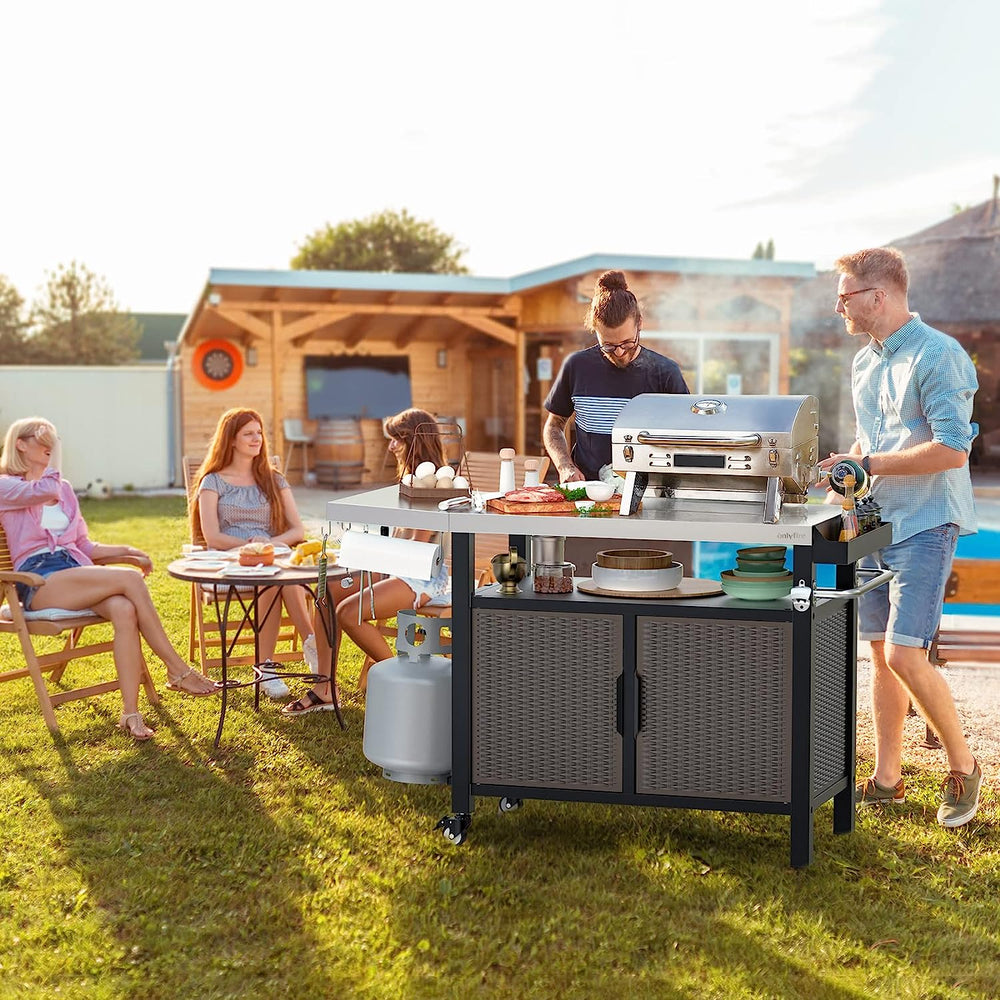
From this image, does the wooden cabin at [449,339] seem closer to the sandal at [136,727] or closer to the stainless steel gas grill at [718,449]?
the sandal at [136,727]

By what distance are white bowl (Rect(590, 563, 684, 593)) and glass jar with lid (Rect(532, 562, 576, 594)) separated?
0.12m

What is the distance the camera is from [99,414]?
53.7ft

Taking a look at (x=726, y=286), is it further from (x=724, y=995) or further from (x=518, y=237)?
(x=518, y=237)

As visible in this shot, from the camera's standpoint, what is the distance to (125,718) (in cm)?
468

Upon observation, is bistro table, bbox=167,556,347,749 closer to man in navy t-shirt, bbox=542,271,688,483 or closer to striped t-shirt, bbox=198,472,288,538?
striped t-shirt, bbox=198,472,288,538

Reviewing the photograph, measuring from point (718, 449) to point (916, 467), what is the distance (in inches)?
25.8

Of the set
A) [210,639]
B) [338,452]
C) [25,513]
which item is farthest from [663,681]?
[338,452]

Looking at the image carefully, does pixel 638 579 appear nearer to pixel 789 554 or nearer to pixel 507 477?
pixel 507 477

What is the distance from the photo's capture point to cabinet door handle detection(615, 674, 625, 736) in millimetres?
3367

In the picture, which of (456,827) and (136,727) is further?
(136,727)

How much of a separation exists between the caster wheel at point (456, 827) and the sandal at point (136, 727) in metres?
Answer: 1.51

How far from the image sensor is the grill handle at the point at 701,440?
324 centimetres

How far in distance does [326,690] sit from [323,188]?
35.9m

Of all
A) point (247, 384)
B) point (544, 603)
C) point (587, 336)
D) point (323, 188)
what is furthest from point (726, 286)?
point (323, 188)
